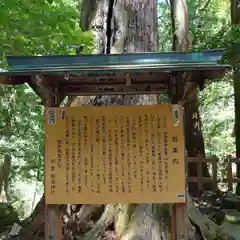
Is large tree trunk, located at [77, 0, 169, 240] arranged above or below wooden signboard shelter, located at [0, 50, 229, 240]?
above

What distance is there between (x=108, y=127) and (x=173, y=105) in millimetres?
686

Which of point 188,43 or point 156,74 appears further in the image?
point 188,43

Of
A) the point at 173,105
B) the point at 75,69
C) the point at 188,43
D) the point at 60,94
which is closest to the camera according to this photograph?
the point at 75,69

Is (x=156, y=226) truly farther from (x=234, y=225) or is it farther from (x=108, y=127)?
(x=234, y=225)

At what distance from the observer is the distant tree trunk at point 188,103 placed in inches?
408

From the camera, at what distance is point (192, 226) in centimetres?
661

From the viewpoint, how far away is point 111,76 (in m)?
4.06

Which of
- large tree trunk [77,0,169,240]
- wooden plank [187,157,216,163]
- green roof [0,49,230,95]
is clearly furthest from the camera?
wooden plank [187,157,216,163]

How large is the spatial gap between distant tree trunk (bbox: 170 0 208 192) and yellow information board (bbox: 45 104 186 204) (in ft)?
21.8

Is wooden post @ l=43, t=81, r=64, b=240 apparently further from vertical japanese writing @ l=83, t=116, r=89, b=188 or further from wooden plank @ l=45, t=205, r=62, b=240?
vertical japanese writing @ l=83, t=116, r=89, b=188

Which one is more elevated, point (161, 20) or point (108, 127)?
point (161, 20)

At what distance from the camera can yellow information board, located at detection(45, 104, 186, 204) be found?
3.93 m

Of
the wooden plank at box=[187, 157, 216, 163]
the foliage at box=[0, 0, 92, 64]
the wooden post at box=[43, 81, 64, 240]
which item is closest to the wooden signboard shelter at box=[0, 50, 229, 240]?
the wooden post at box=[43, 81, 64, 240]

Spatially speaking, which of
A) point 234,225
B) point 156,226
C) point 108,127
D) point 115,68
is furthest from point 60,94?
point 234,225
